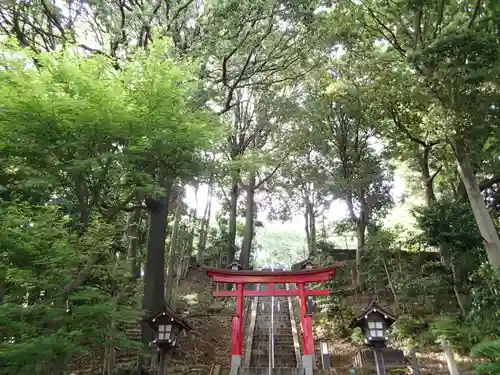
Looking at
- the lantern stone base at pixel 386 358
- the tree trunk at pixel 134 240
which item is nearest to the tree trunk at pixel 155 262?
the tree trunk at pixel 134 240

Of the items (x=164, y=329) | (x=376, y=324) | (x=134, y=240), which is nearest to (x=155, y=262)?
(x=164, y=329)

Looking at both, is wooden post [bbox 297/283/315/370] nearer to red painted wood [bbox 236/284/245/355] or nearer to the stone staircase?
the stone staircase

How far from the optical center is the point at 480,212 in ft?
31.8

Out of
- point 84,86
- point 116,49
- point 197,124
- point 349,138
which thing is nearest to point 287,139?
point 349,138

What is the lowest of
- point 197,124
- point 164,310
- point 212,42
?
point 164,310

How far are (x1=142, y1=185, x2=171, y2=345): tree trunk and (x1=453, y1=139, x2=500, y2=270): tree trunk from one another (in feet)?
28.8

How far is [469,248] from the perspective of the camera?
11461mm

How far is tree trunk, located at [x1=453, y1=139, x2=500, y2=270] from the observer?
9.32 meters

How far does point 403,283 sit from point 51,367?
11.9 m

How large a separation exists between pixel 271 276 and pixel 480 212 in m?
6.55

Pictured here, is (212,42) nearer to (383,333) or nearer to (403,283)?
(383,333)

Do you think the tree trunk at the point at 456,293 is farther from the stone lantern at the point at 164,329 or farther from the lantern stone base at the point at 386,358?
the stone lantern at the point at 164,329

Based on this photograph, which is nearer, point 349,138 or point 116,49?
point 116,49

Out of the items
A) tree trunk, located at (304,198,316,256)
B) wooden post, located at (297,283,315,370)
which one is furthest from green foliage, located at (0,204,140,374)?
tree trunk, located at (304,198,316,256)
